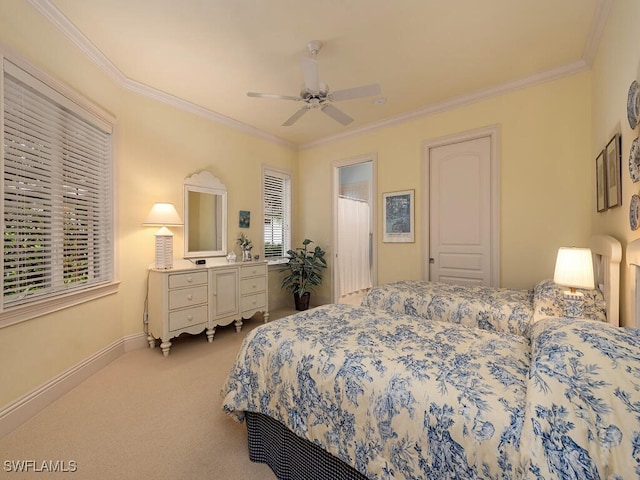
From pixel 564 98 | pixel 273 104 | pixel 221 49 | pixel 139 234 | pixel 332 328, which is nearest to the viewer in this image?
pixel 332 328

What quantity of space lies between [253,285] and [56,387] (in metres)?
2.07

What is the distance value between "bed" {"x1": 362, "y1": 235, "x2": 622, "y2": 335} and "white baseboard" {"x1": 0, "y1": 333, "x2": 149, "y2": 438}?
102 inches

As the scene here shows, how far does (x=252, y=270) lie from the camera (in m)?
3.83

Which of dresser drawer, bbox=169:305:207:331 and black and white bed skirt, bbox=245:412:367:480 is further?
dresser drawer, bbox=169:305:207:331

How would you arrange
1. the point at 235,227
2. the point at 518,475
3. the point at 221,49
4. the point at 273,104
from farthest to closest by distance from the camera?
the point at 235,227, the point at 273,104, the point at 221,49, the point at 518,475

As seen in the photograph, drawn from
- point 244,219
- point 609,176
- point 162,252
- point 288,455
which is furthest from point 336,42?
point 288,455

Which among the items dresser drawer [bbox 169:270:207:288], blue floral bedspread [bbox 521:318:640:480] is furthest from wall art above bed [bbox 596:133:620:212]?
dresser drawer [bbox 169:270:207:288]

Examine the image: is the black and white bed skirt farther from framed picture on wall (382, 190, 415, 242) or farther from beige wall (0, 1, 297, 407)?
framed picture on wall (382, 190, 415, 242)

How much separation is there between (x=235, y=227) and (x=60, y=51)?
95.5 inches

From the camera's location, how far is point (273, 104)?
3576mm

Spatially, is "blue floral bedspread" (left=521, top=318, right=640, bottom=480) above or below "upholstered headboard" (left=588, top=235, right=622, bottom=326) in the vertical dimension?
below

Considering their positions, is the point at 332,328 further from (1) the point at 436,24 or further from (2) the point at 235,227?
(2) the point at 235,227

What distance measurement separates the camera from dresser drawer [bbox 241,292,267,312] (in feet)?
12.2

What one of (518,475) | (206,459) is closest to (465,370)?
(518,475)
